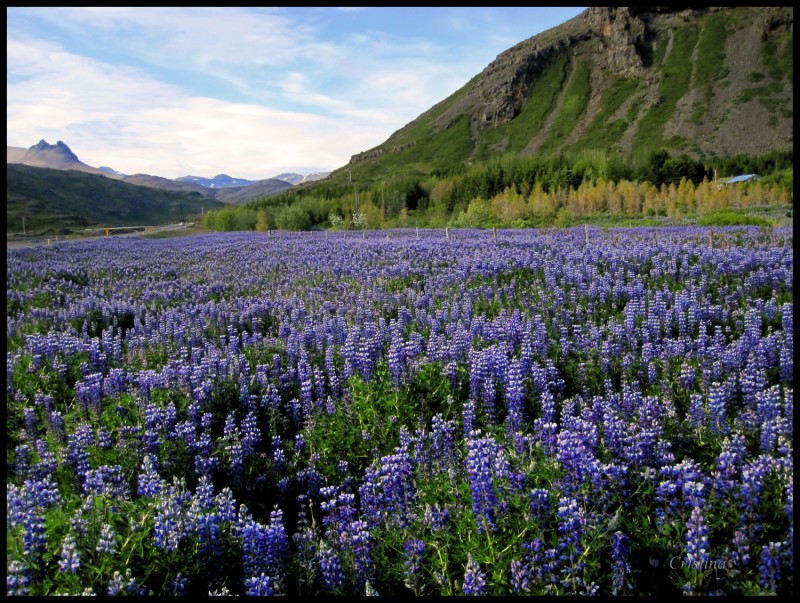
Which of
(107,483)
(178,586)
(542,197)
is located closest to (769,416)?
(178,586)

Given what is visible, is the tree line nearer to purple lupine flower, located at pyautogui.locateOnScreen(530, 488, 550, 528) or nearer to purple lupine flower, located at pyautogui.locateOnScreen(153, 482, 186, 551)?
purple lupine flower, located at pyautogui.locateOnScreen(530, 488, 550, 528)

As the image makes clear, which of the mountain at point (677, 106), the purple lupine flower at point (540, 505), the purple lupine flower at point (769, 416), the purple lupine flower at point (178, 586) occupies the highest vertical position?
the mountain at point (677, 106)

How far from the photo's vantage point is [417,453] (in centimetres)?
438

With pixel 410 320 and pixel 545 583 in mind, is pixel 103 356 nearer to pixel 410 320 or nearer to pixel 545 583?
pixel 410 320

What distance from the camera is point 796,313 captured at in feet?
10.2

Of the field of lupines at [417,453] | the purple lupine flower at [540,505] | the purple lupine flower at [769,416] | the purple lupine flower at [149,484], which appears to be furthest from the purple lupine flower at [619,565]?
the purple lupine flower at [149,484]

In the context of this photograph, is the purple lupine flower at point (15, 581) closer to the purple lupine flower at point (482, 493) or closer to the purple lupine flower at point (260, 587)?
the purple lupine flower at point (260, 587)

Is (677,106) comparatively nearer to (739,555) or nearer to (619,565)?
(739,555)

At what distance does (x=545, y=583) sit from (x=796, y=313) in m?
2.08

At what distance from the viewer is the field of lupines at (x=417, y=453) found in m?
3.17

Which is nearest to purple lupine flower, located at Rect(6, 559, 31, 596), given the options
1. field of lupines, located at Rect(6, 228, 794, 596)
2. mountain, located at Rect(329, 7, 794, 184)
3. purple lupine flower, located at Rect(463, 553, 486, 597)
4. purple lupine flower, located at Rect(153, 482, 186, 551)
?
field of lupines, located at Rect(6, 228, 794, 596)

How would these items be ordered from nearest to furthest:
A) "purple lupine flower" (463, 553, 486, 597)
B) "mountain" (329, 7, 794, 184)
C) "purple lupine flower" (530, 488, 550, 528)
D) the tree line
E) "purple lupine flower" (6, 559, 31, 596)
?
1. "purple lupine flower" (6, 559, 31, 596)
2. "purple lupine flower" (463, 553, 486, 597)
3. "purple lupine flower" (530, 488, 550, 528)
4. the tree line
5. "mountain" (329, 7, 794, 184)

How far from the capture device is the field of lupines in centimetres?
317

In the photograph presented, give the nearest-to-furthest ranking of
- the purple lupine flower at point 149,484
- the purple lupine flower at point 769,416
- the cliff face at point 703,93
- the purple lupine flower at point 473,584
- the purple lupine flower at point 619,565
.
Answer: the purple lupine flower at point 473,584
the purple lupine flower at point 619,565
the purple lupine flower at point 149,484
the purple lupine flower at point 769,416
the cliff face at point 703,93
